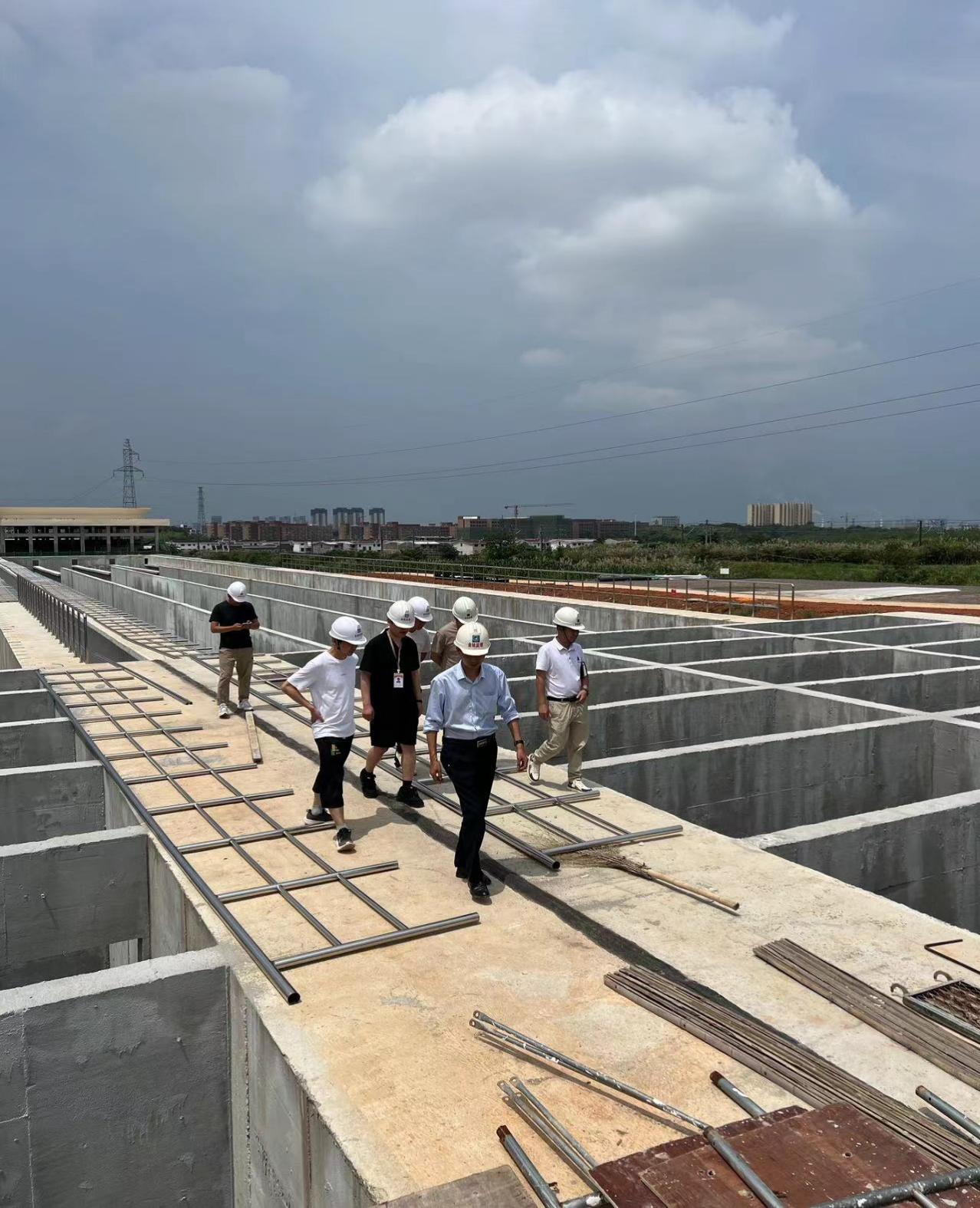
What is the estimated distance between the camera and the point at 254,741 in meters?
9.27

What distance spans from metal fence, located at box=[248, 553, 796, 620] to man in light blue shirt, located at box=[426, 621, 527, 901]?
61.4ft

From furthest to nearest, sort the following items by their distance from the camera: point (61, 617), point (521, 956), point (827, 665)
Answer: point (61, 617)
point (827, 665)
point (521, 956)

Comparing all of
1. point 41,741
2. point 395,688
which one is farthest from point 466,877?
point 41,741

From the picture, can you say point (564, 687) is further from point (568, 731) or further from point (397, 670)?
point (397, 670)

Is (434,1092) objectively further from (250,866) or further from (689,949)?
(250,866)

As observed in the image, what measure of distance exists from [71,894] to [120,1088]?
8.03 feet

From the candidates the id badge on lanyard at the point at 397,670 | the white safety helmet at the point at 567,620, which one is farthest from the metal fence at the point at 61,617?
the white safety helmet at the point at 567,620

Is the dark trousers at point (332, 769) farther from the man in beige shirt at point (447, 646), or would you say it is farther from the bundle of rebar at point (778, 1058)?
the bundle of rebar at point (778, 1058)

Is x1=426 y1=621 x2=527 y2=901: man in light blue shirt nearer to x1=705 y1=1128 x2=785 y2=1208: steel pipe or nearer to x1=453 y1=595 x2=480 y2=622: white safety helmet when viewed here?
x1=453 y1=595 x2=480 y2=622: white safety helmet

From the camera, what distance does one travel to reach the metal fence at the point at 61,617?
19.0m

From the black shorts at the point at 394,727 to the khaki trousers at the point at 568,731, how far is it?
121 cm

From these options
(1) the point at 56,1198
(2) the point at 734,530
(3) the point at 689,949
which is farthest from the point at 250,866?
(2) the point at 734,530

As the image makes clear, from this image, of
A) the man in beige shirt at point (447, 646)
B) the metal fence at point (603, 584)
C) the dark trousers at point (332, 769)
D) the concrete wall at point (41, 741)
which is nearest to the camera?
the dark trousers at point (332, 769)

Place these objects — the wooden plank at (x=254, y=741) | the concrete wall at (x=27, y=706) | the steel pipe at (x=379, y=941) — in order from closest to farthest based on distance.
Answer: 1. the steel pipe at (x=379, y=941)
2. the wooden plank at (x=254, y=741)
3. the concrete wall at (x=27, y=706)
